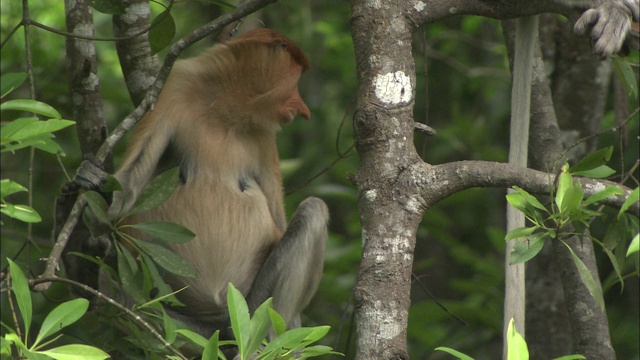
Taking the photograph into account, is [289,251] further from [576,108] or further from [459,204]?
[459,204]

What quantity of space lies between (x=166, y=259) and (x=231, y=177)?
104 centimetres

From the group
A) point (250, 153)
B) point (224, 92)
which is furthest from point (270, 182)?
point (224, 92)

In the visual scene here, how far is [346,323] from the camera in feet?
14.1

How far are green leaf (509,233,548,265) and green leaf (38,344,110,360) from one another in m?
0.88

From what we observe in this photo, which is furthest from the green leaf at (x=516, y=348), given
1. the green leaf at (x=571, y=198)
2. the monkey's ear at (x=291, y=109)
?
the monkey's ear at (x=291, y=109)

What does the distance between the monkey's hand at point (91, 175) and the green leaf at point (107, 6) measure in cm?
45

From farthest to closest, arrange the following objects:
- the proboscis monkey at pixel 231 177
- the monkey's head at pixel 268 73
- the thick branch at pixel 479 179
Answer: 1. the monkey's head at pixel 268 73
2. the proboscis monkey at pixel 231 177
3. the thick branch at pixel 479 179

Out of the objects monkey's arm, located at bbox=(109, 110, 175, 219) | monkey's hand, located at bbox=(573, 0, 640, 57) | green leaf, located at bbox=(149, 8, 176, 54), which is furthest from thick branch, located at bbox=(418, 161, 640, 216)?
monkey's arm, located at bbox=(109, 110, 175, 219)

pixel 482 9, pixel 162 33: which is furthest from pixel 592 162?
pixel 162 33

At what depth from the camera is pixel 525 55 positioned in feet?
10.2

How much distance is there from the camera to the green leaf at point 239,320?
1.96 m

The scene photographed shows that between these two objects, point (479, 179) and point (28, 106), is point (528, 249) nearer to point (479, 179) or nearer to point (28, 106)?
point (479, 179)

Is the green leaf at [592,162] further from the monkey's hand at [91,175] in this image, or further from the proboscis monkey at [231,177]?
the proboscis monkey at [231,177]

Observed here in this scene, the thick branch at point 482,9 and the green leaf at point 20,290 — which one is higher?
the thick branch at point 482,9
